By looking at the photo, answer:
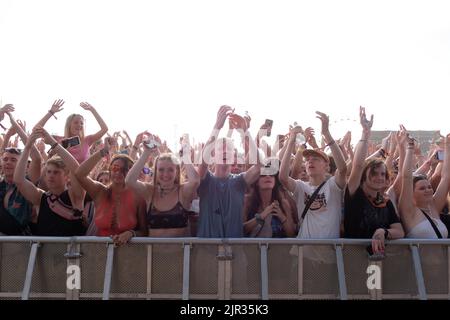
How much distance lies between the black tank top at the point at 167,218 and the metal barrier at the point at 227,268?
1.57 ft

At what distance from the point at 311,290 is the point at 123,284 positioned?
1.58 meters

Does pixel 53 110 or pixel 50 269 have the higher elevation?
pixel 53 110

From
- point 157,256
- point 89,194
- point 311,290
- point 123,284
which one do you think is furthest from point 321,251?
point 89,194

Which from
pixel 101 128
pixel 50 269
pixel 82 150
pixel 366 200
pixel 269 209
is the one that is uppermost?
pixel 101 128

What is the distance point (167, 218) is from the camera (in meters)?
5.00

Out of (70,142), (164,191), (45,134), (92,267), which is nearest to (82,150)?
(70,142)

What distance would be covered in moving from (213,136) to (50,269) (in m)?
1.87

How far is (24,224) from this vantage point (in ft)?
18.0

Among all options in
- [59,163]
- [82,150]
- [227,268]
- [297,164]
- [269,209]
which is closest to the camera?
[227,268]

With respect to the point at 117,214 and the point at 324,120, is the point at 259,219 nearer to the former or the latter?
the point at 324,120

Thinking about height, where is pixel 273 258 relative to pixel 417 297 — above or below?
above
